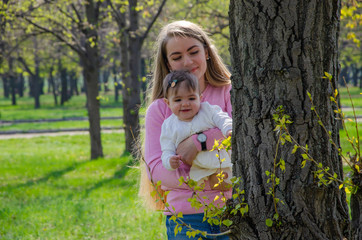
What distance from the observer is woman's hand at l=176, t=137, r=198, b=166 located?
92.5 inches

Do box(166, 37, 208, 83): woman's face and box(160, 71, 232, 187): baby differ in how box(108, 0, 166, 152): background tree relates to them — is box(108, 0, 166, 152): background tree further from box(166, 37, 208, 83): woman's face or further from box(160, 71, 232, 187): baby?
box(160, 71, 232, 187): baby

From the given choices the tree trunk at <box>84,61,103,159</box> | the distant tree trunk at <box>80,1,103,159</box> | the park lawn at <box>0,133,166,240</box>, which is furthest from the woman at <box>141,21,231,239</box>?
the tree trunk at <box>84,61,103,159</box>

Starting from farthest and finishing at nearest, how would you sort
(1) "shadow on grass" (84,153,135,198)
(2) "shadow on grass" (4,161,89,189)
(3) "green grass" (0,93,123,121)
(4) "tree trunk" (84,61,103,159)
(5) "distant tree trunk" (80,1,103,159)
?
(3) "green grass" (0,93,123,121), (4) "tree trunk" (84,61,103,159), (5) "distant tree trunk" (80,1,103,159), (2) "shadow on grass" (4,161,89,189), (1) "shadow on grass" (84,153,135,198)

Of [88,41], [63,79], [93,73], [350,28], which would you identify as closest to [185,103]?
[88,41]

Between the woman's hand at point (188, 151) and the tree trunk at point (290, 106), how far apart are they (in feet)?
1.41

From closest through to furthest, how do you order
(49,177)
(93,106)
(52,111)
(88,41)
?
1. (49,177)
2. (88,41)
3. (93,106)
4. (52,111)

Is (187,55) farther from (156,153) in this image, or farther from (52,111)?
(52,111)

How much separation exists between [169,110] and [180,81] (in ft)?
0.88

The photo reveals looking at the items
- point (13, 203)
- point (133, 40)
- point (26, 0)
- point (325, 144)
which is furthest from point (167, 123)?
point (26, 0)

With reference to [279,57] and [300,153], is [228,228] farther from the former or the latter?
[279,57]

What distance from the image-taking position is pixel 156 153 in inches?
100.0

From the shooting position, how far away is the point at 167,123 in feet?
8.25

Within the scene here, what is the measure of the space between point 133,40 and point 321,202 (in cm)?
970

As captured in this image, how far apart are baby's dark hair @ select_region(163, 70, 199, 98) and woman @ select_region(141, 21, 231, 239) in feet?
0.34
